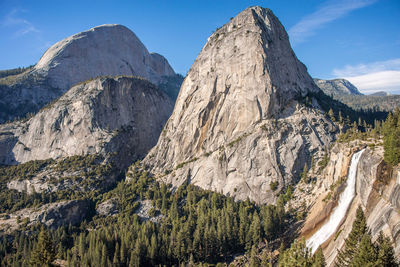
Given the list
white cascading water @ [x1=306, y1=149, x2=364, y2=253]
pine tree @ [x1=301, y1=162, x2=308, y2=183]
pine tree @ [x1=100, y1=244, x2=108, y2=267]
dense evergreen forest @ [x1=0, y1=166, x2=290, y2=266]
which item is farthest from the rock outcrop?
white cascading water @ [x1=306, y1=149, x2=364, y2=253]

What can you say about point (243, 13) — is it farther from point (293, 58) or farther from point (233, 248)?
point (233, 248)

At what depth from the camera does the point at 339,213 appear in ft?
200

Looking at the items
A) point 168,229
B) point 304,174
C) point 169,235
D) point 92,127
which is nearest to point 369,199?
point 304,174

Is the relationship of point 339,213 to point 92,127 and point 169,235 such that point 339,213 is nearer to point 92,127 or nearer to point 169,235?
point 169,235

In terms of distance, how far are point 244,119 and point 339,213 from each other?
60283 millimetres

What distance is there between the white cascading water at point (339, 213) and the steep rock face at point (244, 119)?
3526cm

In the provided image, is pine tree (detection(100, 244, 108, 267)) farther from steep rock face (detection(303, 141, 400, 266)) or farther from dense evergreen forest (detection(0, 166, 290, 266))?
steep rock face (detection(303, 141, 400, 266))

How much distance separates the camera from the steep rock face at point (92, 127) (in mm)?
143500

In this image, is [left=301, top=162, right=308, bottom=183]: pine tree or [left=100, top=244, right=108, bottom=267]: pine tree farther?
[left=301, top=162, right=308, bottom=183]: pine tree

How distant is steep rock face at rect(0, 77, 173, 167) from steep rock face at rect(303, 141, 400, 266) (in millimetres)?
97492

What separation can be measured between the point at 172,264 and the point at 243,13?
108217mm

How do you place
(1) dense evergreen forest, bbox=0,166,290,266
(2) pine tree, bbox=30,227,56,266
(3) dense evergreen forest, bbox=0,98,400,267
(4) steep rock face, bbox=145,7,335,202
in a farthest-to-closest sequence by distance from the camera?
(4) steep rock face, bbox=145,7,335,202 → (1) dense evergreen forest, bbox=0,166,290,266 → (3) dense evergreen forest, bbox=0,98,400,267 → (2) pine tree, bbox=30,227,56,266

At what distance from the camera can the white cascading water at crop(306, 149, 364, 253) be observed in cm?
5972

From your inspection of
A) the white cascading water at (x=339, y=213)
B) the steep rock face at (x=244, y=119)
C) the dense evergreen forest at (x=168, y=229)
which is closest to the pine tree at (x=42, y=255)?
the dense evergreen forest at (x=168, y=229)
